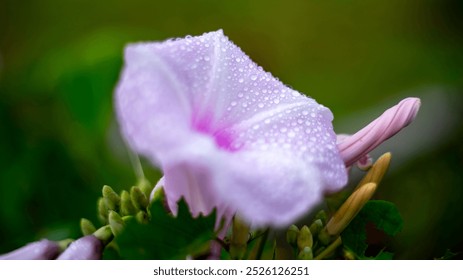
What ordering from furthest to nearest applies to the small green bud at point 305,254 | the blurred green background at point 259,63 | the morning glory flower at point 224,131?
the blurred green background at point 259,63
the small green bud at point 305,254
the morning glory flower at point 224,131

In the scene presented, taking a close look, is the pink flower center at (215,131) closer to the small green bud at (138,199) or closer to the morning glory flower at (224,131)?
the morning glory flower at (224,131)

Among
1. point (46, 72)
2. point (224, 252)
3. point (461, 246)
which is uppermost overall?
point (46, 72)

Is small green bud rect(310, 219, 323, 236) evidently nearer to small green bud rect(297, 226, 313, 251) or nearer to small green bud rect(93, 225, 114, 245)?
small green bud rect(297, 226, 313, 251)

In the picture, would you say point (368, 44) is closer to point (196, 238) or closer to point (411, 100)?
point (411, 100)

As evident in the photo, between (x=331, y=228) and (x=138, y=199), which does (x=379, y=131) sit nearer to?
(x=331, y=228)

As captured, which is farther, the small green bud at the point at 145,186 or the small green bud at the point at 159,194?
the small green bud at the point at 145,186

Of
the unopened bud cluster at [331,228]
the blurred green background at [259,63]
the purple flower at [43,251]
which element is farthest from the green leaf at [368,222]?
the purple flower at [43,251]
